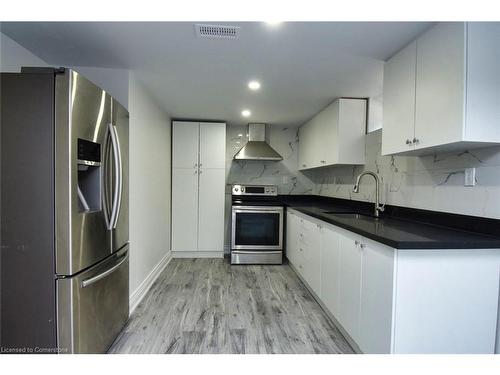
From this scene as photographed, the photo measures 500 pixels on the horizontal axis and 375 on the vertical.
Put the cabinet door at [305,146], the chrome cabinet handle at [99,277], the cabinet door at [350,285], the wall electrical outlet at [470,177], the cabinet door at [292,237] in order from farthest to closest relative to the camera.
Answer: the cabinet door at [305,146] < the cabinet door at [292,237] < the cabinet door at [350,285] < the wall electrical outlet at [470,177] < the chrome cabinet handle at [99,277]

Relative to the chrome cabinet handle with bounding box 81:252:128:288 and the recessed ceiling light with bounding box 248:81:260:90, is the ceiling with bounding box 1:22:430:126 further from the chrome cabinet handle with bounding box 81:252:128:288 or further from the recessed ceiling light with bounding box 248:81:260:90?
the chrome cabinet handle with bounding box 81:252:128:288

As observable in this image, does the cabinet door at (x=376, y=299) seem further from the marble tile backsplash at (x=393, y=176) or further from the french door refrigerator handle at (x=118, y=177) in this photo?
the french door refrigerator handle at (x=118, y=177)

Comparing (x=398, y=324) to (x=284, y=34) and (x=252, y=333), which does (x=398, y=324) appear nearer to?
(x=252, y=333)

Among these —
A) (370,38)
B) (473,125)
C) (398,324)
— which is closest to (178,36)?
(370,38)

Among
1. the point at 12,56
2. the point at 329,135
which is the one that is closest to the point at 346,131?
the point at 329,135

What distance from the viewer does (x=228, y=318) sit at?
2.08 metres

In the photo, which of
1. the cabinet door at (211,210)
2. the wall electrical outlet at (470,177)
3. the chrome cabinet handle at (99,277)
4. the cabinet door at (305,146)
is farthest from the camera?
the cabinet door at (211,210)

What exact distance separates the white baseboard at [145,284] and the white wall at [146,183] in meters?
0.05

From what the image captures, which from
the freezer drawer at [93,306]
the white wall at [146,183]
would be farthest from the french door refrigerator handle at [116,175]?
the white wall at [146,183]

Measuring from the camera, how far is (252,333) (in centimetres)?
187

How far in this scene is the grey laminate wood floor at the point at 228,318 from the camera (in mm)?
1715

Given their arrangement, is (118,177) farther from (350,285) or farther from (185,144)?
(185,144)

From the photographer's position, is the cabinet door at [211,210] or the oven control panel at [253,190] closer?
the cabinet door at [211,210]

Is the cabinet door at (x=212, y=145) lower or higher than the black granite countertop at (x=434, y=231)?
higher
